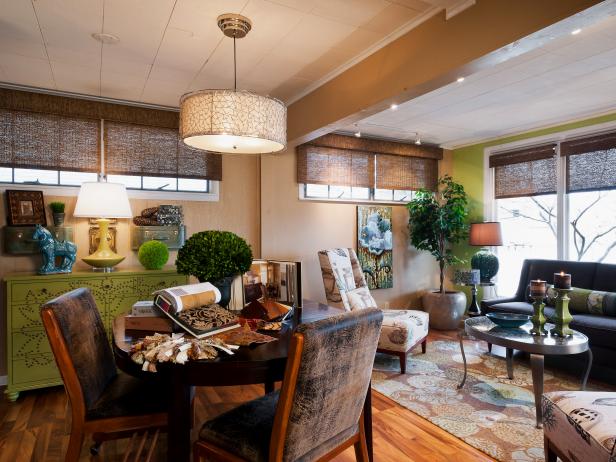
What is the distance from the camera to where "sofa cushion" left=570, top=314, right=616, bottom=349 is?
3.14 metres

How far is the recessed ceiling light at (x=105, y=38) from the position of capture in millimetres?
2434

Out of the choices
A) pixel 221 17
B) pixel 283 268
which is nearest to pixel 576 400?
pixel 283 268

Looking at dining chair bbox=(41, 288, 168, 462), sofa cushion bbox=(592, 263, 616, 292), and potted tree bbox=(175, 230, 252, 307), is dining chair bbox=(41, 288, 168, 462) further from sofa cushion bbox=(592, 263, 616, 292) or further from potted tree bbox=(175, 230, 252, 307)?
sofa cushion bbox=(592, 263, 616, 292)

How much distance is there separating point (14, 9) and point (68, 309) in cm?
169

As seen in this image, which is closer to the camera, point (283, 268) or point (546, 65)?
point (283, 268)

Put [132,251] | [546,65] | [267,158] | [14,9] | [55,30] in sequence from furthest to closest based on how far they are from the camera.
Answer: [267,158]
[132,251]
[546,65]
[55,30]
[14,9]

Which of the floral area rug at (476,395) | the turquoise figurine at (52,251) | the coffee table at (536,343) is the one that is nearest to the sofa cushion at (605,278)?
the floral area rug at (476,395)

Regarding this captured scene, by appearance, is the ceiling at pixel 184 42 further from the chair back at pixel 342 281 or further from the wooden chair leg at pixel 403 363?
the wooden chair leg at pixel 403 363

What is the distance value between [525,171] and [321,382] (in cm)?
440

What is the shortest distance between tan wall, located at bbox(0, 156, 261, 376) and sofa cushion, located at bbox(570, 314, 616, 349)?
2.93m

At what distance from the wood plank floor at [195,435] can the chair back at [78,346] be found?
74 centimetres

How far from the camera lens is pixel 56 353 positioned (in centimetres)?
153

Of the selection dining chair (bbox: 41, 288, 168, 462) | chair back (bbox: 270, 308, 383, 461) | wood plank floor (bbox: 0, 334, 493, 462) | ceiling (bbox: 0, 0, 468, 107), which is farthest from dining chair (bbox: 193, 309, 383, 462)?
ceiling (bbox: 0, 0, 468, 107)

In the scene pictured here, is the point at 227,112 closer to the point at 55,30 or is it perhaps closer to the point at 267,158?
the point at 55,30
